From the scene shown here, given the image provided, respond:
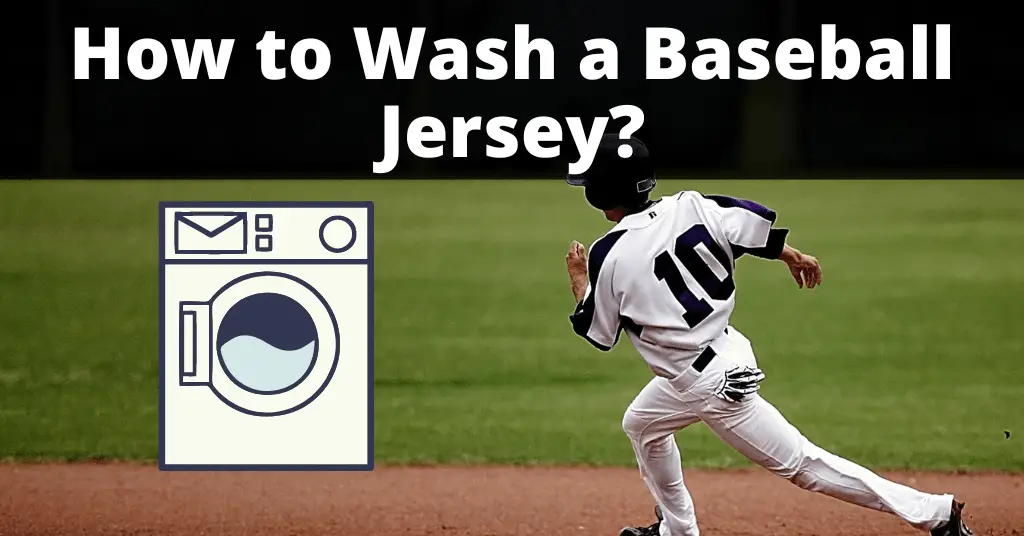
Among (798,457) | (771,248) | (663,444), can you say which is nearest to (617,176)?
(771,248)

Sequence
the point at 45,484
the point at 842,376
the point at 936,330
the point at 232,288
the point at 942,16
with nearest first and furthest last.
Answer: the point at 45,484
the point at 232,288
the point at 842,376
the point at 936,330
the point at 942,16

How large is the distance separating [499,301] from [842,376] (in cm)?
443

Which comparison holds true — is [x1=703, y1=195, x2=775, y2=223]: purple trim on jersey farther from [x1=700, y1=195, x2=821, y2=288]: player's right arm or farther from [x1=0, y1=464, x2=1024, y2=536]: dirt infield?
[x1=0, y1=464, x2=1024, y2=536]: dirt infield

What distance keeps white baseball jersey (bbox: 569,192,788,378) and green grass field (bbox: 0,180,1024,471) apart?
3.08m

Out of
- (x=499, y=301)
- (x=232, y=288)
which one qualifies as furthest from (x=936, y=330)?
(x=232, y=288)

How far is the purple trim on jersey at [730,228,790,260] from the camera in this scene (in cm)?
431

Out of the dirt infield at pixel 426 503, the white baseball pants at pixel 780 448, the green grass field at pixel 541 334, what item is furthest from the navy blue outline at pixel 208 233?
the white baseball pants at pixel 780 448

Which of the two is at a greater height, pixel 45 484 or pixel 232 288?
pixel 232 288

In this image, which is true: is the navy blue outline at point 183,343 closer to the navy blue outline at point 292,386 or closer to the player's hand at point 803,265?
the navy blue outline at point 292,386

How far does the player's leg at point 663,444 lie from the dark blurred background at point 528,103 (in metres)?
14.9

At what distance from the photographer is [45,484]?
6613 mm

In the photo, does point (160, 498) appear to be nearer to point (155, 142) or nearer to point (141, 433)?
point (141, 433)

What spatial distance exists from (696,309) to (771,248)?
367 millimetres

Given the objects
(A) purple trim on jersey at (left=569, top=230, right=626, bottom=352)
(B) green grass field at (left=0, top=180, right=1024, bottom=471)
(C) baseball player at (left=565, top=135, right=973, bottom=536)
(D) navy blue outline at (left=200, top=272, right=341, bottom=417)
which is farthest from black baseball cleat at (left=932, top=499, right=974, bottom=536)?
(D) navy blue outline at (left=200, top=272, right=341, bottom=417)
